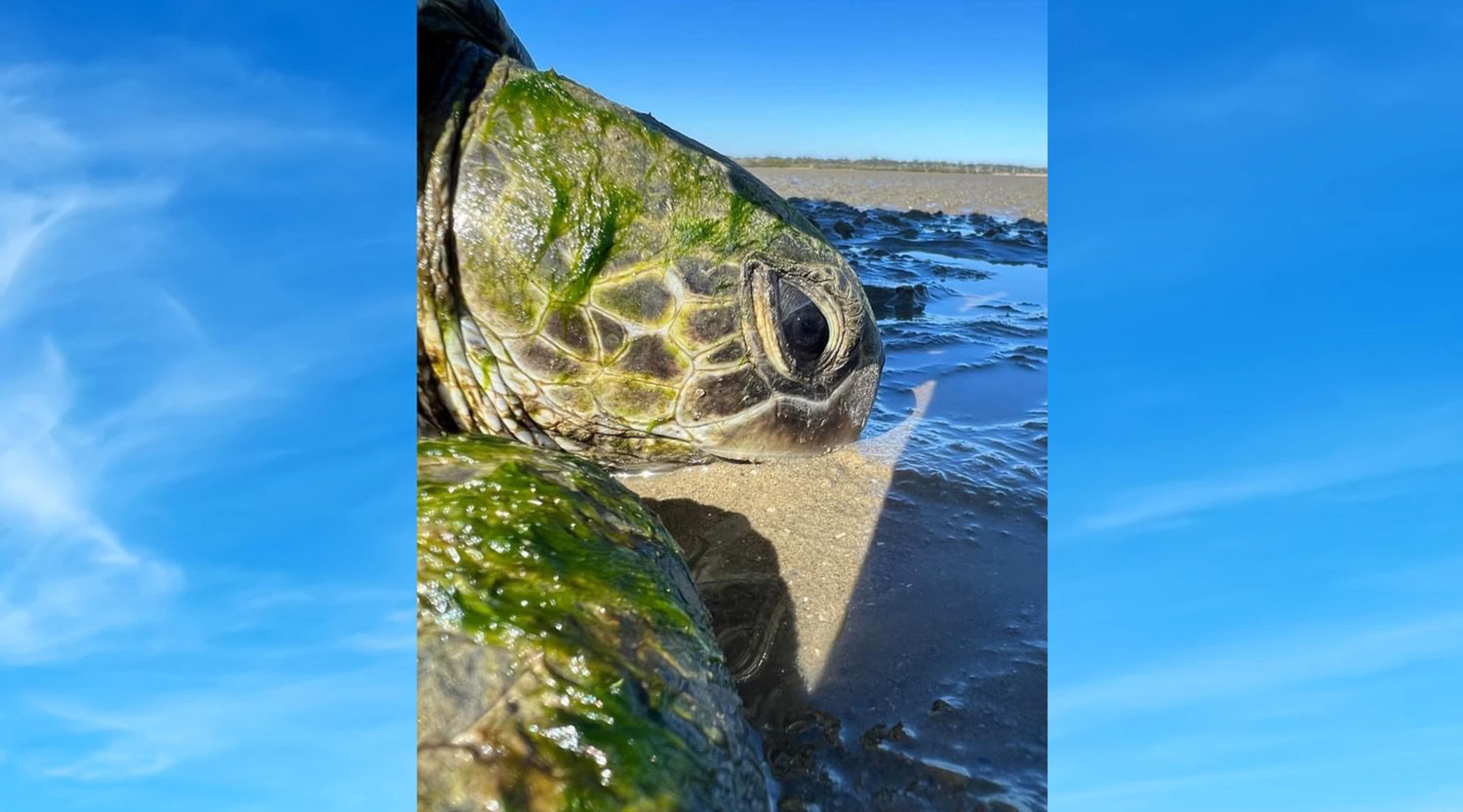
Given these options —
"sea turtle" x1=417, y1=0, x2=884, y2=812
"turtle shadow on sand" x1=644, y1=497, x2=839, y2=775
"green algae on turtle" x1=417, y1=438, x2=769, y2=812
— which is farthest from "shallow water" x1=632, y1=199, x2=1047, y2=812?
"green algae on turtle" x1=417, y1=438, x2=769, y2=812

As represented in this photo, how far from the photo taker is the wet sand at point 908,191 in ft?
19.6

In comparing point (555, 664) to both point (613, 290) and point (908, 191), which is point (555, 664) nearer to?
point (613, 290)

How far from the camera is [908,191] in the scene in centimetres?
835

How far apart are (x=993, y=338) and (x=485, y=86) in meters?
2.35

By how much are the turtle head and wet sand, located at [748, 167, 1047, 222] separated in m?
3.53

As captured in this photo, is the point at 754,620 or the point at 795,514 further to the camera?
the point at 795,514

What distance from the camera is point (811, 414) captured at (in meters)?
2.39

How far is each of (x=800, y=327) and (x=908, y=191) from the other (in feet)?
21.0

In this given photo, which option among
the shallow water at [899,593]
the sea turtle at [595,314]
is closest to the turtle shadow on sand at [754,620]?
the shallow water at [899,593]

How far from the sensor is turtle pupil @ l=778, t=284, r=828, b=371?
2307 millimetres

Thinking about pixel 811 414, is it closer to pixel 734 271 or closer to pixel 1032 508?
pixel 734 271

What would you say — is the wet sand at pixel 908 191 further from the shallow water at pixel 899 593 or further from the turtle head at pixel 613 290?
the turtle head at pixel 613 290

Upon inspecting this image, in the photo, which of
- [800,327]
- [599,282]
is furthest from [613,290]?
[800,327]

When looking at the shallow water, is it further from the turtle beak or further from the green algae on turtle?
the green algae on turtle
